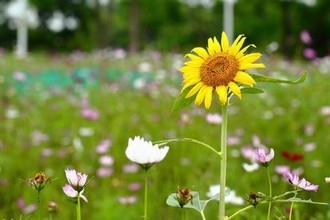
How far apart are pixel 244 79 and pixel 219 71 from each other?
0.04m

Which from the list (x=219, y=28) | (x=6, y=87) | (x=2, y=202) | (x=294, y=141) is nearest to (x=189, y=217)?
(x=2, y=202)

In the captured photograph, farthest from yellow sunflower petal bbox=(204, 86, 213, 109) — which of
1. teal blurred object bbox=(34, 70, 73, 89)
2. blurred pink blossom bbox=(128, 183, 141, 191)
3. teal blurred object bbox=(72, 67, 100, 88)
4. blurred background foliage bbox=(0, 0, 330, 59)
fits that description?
blurred background foliage bbox=(0, 0, 330, 59)

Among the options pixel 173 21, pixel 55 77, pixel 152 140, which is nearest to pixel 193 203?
pixel 152 140

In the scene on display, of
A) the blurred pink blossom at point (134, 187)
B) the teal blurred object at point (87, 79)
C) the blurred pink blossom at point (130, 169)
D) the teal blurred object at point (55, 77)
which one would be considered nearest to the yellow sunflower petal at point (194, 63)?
the blurred pink blossom at point (134, 187)

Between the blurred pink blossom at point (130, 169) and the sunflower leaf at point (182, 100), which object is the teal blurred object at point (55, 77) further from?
the sunflower leaf at point (182, 100)

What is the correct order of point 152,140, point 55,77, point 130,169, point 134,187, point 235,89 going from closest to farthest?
point 235,89, point 134,187, point 130,169, point 152,140, point 55,77

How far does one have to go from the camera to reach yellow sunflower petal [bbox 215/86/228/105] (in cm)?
89

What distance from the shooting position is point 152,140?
12.0 ft

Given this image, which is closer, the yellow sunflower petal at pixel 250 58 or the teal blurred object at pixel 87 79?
the yellow sunflower petal at pixel 250 58

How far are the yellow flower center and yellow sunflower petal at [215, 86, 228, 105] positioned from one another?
0.5 inches

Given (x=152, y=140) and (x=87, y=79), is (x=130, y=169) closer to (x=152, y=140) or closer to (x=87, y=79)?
(x=152, y=140)

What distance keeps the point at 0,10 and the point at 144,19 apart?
24.3 ft

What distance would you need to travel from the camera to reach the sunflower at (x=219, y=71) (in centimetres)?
91

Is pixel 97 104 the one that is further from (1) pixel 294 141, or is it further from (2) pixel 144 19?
(2) pixel 144 19
